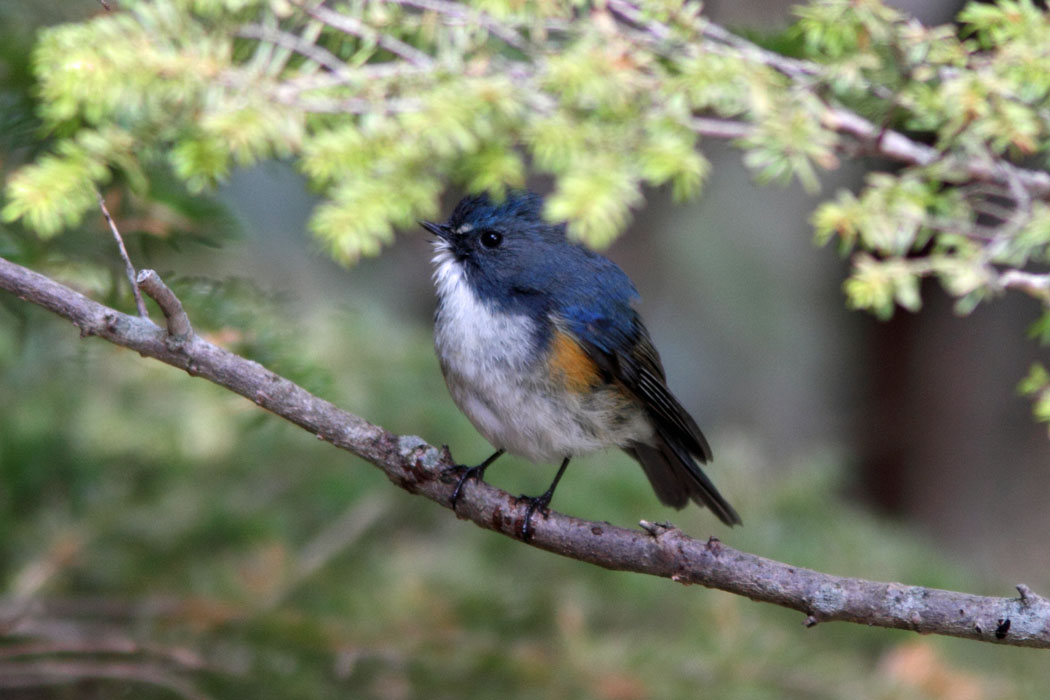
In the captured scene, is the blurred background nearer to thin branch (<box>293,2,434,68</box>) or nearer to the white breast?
the white breast

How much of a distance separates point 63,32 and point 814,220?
192 cm

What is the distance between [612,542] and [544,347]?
79cm

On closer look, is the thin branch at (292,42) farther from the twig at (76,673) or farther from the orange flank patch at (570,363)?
the twig at (76,673)

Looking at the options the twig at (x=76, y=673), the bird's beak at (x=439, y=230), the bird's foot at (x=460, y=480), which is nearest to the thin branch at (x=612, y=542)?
the bird's foot at (x=460, y=480)

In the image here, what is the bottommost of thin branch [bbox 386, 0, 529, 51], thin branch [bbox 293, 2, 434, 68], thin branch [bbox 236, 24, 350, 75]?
thin branch [bbox 236, 24, 350, 75]

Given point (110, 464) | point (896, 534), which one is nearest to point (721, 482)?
point (896, 534)

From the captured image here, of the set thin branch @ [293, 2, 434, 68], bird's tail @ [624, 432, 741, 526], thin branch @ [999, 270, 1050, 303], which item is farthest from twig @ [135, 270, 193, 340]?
thin branch @ [999, 270, 1050, 303]

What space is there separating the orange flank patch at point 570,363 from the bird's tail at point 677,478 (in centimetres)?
48

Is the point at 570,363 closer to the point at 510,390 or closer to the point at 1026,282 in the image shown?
the point at 510,390

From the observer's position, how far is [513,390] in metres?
3.01

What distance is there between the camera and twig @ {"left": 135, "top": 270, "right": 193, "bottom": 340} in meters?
2.09

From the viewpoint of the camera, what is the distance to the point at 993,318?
21.5 ft

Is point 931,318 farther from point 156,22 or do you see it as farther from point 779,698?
point 156,22

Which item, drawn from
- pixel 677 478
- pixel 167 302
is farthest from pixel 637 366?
pixel 167 302
